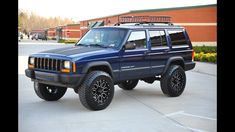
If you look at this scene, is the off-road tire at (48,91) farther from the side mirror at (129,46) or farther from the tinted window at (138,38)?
the tinted window at (138,38)

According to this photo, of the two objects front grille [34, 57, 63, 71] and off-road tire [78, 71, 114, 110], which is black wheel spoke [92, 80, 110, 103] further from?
front grille [34, 57, 63, 71]

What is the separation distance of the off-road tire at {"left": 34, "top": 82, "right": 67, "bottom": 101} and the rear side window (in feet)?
11.0

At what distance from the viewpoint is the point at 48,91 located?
836 cm

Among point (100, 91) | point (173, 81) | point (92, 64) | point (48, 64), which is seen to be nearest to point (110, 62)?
point (92, 64)

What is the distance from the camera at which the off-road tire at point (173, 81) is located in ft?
29.7

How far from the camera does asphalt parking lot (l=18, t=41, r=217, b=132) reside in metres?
6.18

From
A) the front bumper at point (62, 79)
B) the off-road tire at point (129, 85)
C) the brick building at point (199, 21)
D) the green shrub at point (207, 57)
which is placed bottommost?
the off-road tire at point (129, 85)

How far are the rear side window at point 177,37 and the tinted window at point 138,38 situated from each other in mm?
1141

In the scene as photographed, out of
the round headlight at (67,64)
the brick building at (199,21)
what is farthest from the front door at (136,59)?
the brick building at (199,21)

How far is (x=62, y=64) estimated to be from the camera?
23.2 ft

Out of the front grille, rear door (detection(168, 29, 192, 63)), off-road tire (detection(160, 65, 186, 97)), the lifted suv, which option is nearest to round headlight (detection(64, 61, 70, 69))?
Answer: the lifted suv
